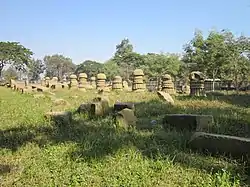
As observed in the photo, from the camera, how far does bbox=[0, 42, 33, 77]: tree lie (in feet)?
161

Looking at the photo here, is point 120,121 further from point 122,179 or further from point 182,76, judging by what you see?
point 182,76

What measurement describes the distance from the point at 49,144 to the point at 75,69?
8126 cm

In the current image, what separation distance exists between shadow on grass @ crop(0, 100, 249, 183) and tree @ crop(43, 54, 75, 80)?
7437 cm

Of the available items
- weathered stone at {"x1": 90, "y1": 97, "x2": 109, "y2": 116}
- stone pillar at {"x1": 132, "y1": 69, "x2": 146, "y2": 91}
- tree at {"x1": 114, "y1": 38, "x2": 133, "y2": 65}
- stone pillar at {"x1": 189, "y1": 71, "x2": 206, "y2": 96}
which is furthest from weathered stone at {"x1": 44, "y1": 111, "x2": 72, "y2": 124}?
tree at {"x1": 114, "y1": 38, "x2": 133, "y2": 65}

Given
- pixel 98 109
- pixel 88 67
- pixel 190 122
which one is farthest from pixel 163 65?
pixel 190 122

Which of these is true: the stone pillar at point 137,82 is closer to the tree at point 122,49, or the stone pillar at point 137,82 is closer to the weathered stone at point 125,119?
the weathered stone at point 125,119

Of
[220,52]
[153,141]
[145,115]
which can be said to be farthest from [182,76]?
[153,141]

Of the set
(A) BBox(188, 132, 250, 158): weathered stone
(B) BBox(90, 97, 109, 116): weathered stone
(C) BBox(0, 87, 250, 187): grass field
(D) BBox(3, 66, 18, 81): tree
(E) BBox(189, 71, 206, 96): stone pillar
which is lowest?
(C) BBox(0, 87, 250, 187): grass field

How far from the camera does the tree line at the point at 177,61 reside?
29469 mm

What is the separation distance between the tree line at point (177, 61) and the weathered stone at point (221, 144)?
943 inches

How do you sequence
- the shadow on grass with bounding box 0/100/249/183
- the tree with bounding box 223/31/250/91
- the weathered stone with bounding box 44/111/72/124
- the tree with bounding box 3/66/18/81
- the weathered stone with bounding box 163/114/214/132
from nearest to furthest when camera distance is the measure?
the shadow on grass with bounding box 0/100/249/183 < the weathered stone with bounding box 163/114/214/132 < the weathered stone with bounding box 44/111/72/124 < the tree with bounding box 223/31/250/91 < the tree with bounding box 3/66/18/81

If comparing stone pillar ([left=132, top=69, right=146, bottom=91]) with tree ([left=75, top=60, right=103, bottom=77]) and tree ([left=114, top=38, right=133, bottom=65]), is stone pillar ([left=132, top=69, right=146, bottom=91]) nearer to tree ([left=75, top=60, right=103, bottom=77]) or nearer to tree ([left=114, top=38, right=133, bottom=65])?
tree ([left=114, top=38, right=133, bottom=65])

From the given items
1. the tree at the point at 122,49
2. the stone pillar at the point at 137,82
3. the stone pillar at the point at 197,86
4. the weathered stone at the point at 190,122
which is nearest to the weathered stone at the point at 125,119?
the weathered stone at the point at 190,122

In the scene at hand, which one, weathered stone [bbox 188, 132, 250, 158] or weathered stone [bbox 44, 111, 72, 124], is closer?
weathered stone [bbox 188, 132, 250, 158]
